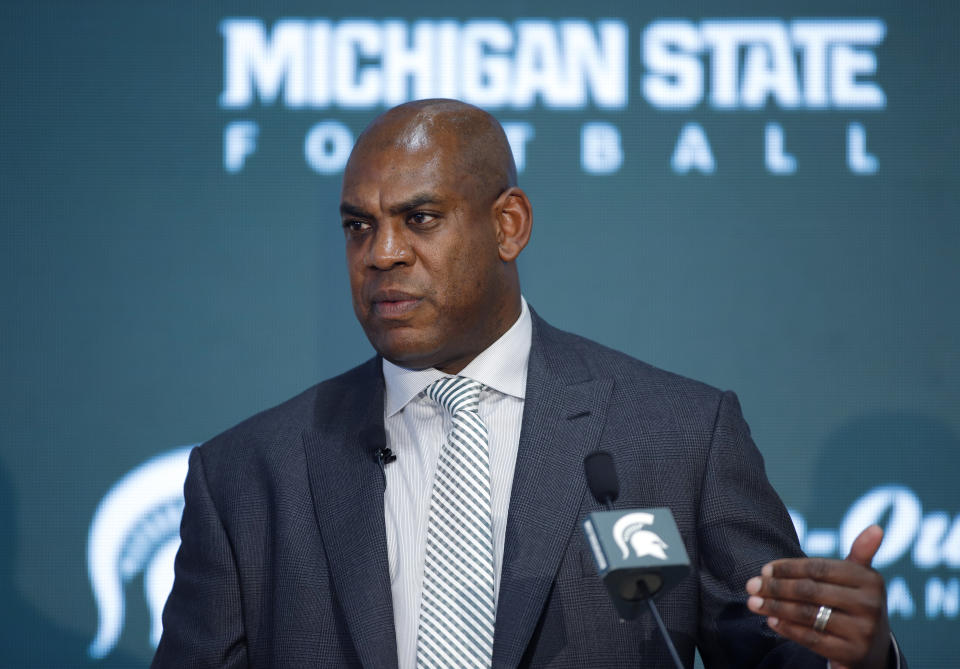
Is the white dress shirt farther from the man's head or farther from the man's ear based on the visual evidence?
the man's ear

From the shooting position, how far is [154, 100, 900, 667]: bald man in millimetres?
2104

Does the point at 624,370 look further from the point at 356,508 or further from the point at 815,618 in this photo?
the point at 815,618

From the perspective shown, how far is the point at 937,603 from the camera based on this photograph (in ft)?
10.4

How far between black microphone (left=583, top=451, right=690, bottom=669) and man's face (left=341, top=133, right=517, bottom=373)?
82 cm

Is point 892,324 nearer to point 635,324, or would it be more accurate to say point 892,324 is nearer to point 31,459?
point 635,324

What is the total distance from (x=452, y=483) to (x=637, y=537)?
729mm

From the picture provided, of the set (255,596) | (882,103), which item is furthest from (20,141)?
(882,103)

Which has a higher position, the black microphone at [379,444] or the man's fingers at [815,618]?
the black microphone at [379,444]

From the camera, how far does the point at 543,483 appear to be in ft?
7.18

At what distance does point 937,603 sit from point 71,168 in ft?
9.76

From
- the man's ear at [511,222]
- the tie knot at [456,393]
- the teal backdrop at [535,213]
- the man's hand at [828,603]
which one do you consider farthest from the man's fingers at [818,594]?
the teal backdrop at [535,213]

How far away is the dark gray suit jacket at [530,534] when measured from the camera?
2094mm

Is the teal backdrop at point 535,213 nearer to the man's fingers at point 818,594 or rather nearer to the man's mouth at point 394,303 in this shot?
the man's mouth at point 394,303

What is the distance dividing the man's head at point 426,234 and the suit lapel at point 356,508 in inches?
7.5
